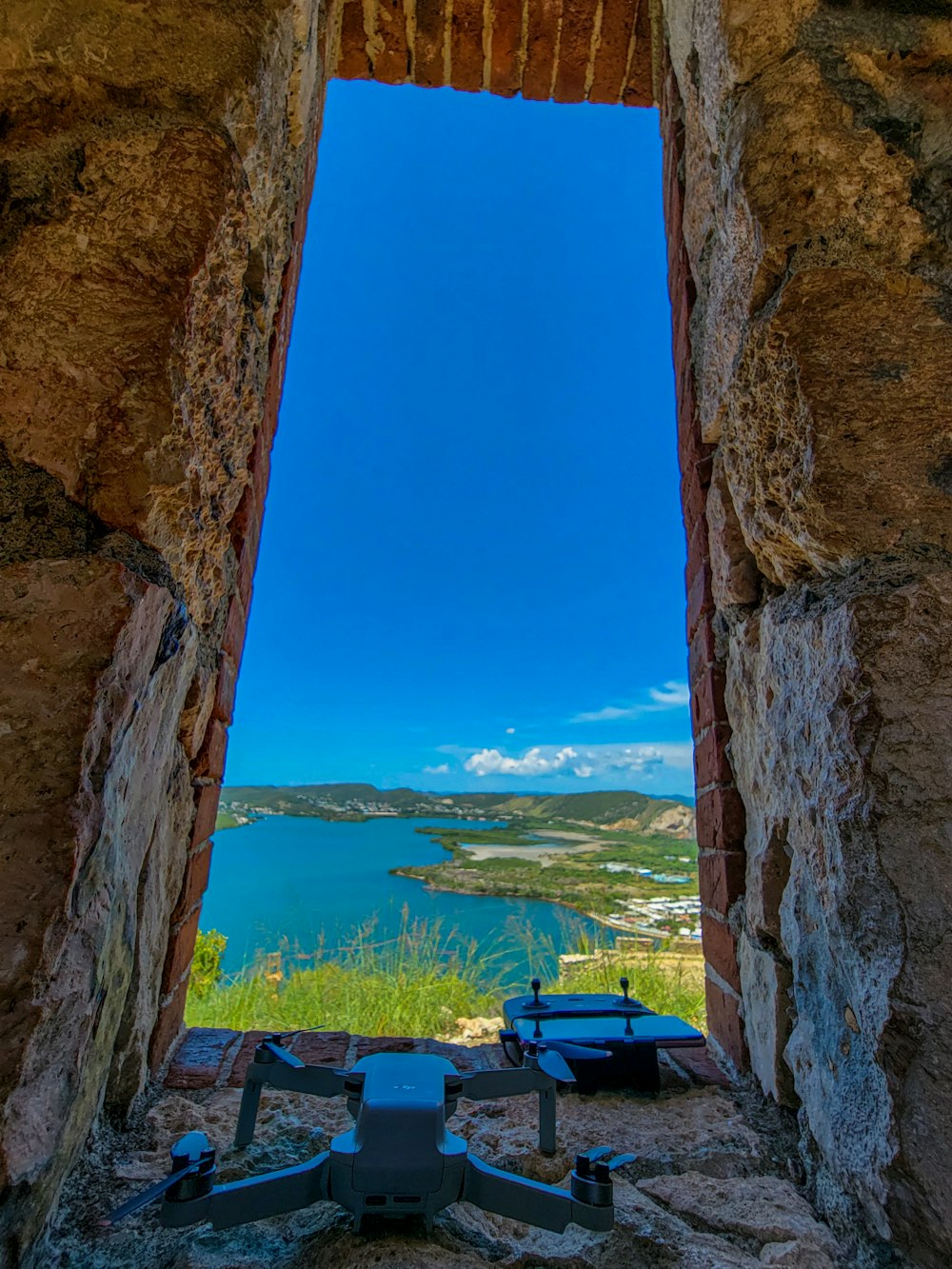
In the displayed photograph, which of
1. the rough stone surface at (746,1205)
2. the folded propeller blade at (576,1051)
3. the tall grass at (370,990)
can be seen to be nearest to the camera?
the rough stone surface at (746,1205)

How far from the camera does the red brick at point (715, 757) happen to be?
3.83 ft

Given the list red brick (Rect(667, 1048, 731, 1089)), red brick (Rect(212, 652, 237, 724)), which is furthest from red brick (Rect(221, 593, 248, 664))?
red brick (Rect(667, 1048, 731, 1089))

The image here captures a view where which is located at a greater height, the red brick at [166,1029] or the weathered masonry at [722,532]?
the weathered masonry at [722,532]

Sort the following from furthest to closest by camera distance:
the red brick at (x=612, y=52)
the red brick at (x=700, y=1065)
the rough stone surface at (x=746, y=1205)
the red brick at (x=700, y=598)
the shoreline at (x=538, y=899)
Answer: the shoreline at (x=538, y=899), the red brick at (x=612, y=52), the red brick at (x=700, y=598), the red brick at (x=700, y=1065), the rough stone surface at (x=746, y=1205)

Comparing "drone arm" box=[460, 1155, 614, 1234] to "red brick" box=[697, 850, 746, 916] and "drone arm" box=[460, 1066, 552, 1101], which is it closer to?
"drone arm" box=[460, 1066, 552, 1101]

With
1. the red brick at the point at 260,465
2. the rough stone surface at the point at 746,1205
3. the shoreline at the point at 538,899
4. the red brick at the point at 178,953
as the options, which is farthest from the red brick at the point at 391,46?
the shoreline at the point at 538,899

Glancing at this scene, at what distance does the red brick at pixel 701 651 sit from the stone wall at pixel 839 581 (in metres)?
→ 0.06

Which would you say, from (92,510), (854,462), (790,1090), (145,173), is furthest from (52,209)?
(790,1090)

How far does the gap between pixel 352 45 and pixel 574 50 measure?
0.59 metres

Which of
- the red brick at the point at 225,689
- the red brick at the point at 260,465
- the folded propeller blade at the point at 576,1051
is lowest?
the folded propeller blade at the point at 576,1051

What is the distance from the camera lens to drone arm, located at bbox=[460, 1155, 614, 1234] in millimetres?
619

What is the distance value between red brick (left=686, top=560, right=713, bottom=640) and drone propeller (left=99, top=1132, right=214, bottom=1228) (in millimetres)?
1059

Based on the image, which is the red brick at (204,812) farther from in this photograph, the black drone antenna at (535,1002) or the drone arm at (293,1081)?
the black drone antenna at (535,1002)

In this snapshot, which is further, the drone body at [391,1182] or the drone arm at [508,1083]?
the drone arm at [508,1083]
